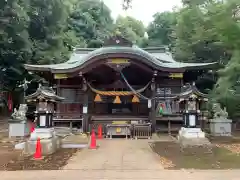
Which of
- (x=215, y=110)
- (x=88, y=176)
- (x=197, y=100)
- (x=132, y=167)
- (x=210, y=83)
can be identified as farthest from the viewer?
(x=210, y=83)

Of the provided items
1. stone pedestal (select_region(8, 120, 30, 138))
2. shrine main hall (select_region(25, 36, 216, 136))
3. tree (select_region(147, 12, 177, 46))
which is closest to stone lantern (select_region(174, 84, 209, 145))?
shrine main hall (select_region(25, 36, 216, 136))

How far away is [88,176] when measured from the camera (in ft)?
26.4

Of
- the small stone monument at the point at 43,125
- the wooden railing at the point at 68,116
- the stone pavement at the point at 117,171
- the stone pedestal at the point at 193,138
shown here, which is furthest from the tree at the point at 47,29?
the stone pavement at the point at 117,171

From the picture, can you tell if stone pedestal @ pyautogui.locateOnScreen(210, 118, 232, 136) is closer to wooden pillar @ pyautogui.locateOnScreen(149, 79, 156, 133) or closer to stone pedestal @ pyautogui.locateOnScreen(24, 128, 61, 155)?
wooden pillar @ pyautogui.locateOnScreen(149, 79, 156, 133)

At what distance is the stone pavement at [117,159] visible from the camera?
933cm

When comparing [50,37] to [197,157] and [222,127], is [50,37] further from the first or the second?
[197,157]

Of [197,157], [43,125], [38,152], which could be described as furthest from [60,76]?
[197,157]

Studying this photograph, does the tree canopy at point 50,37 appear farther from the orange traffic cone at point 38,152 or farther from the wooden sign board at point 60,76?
the orange traffic cone at point 38,152

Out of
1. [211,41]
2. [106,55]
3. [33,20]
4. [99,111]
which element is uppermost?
[33,20]

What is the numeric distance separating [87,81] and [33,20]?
49.0ft

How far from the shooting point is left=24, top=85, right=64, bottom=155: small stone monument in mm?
11977

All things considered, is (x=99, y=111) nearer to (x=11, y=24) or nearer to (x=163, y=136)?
(x=163, y=136)

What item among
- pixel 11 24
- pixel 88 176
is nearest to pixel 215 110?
pixel 88 176

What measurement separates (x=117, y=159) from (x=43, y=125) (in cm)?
412
